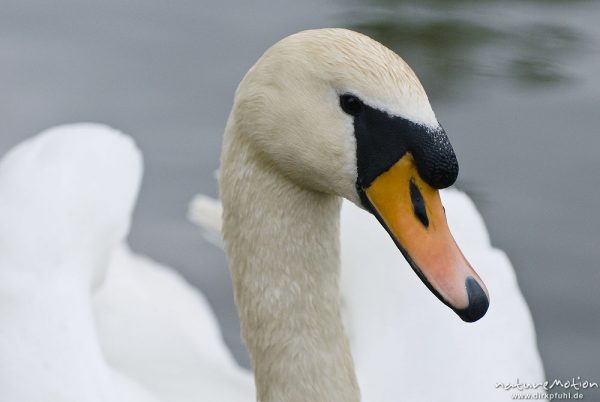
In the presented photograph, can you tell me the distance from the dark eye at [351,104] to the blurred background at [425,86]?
2090 mm

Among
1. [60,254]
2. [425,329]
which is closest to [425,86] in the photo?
[425,329]

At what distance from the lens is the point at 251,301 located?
119 inches

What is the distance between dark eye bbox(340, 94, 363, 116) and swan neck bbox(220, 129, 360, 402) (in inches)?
9.6

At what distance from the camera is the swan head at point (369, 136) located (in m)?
2.56

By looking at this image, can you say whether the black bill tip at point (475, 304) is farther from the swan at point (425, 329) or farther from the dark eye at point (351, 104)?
the swan at point (425, 329)

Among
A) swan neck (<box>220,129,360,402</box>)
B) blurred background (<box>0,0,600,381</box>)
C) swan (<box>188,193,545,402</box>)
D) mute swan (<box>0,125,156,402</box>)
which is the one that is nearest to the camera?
swan neck (<box>220,129,360,402</box>)

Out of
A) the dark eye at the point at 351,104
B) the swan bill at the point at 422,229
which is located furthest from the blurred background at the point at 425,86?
the dark eye at the point at 351,104

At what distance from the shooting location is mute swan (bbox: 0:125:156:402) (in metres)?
3.42

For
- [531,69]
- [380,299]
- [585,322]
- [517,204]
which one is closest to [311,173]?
[380,299]

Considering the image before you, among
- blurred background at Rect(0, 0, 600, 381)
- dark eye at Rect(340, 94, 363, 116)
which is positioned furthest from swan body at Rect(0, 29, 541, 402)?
blurred background at Rect(0, 0, 600, 381)

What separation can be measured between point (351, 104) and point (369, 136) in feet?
0.23

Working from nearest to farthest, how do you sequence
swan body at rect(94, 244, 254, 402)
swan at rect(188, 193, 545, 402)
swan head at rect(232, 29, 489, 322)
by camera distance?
swan head at rect(232, 29, 489, 322)
swan at rect(188, 193, 545, 402)
swan body at rect(94, 244, 254, 402)

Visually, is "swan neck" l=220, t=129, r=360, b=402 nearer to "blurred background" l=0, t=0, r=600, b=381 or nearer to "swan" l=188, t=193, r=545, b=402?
"swan" l=188, t=193, r=545, b=402

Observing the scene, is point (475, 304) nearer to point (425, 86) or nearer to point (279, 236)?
point (279, 236)
